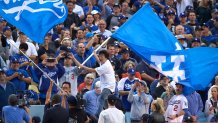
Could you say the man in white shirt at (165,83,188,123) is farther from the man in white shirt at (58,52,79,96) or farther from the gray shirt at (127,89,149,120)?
the man in white shirt at (58,52,79,96)

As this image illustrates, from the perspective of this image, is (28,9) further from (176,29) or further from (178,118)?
A: (176,29)

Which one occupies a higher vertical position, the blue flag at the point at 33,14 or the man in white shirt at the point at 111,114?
the blue flag at the point at 33,14

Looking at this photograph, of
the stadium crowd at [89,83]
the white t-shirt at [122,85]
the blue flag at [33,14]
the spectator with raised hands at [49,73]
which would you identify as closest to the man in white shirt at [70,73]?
the stadium crowd at [89,83]

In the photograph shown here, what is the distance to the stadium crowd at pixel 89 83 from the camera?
2455cm

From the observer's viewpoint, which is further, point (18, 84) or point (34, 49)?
point (34, 49)

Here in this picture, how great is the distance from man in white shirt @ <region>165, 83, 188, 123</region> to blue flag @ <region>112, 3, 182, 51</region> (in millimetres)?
1936

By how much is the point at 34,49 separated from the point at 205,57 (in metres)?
6.42

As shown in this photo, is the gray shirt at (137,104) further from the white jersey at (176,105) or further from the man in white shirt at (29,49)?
the man in white shirt at (29,49)

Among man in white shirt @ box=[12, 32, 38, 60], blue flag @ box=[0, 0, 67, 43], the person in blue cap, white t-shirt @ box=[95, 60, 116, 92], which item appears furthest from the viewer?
man in white shirt @ box=[12, 32, 38, 60]

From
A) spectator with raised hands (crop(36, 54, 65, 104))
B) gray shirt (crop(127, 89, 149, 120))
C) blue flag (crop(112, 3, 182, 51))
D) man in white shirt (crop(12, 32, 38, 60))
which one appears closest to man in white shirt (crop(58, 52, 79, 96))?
spectator with raised hands (crop(36, 54, 65, 104))

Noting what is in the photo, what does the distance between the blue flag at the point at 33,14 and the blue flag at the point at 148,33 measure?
1.46m

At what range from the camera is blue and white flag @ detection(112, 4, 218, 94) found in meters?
23.9

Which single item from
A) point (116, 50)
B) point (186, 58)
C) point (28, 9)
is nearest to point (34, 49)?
point (116, 50)

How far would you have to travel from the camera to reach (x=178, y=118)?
1019 inches
